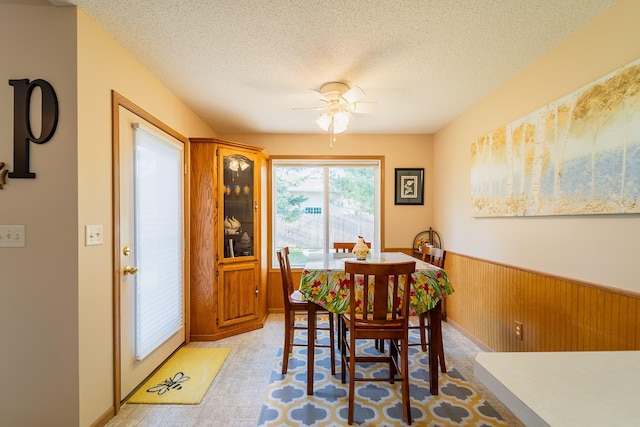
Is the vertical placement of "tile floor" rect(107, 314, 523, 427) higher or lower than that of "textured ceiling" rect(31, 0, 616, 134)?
lower

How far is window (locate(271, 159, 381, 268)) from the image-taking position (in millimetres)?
4172

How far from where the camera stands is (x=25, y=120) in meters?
1.58

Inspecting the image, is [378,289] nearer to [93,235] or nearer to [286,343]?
[286,343]

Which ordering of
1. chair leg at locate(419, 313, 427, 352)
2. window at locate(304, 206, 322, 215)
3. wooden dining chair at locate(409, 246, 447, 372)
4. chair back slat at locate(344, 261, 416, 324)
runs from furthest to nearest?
window at locate(304, 206, 322, 215)
chair leg at locate(419, 313, 427, 352)
wooden dining chair at locate(409, 246, 447, 372)
chair back slat at locate(344, 261, 416, 324)

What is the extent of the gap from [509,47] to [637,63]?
0.71 m

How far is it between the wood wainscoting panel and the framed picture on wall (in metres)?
1.06

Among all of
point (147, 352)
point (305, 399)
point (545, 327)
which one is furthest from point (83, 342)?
point (545, 327)

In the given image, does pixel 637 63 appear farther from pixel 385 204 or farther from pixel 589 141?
pixel 385 204

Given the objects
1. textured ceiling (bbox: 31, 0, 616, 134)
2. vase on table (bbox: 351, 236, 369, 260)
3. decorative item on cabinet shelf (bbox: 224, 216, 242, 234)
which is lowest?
vase on table (bbox: 351, 236, 369, 260)

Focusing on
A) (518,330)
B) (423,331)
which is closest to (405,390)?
(423,331)

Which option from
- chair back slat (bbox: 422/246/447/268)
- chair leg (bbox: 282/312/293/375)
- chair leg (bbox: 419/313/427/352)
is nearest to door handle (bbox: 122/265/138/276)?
chair leg (bbox: 282/312/293/375)

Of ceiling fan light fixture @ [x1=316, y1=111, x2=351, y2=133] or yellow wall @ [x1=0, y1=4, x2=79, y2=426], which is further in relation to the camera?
ceiling fan light fixture @ [x1=316, y1=111, x2=351, y2=133]

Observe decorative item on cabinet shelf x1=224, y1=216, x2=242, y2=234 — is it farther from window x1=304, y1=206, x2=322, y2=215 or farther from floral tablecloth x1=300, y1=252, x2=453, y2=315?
floral tablecloth x1=300, y1=252, x2=453, y2=315

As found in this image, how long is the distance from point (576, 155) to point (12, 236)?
3327 mm
